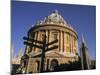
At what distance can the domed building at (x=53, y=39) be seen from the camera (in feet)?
8.21

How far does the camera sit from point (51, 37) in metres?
2.57

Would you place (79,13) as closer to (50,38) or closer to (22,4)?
(50,38)

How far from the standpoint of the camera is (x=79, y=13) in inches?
106

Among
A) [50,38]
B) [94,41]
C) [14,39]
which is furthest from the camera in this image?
[94,41]

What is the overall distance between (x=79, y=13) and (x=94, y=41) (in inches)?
15.6

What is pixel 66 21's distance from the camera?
8.64ft

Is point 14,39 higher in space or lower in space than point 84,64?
higher

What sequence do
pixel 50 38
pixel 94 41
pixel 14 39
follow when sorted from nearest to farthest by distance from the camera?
pixel 14 39 < pixel 50 38 < pixel 94 41

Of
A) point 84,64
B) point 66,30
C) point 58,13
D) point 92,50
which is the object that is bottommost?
point 84,64

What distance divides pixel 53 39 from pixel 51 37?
4 cm

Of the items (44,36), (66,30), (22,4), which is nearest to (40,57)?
(44,36)

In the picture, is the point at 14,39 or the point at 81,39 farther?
the point at 81,39

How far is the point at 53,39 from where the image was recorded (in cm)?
258

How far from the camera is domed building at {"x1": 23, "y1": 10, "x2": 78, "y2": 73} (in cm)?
250
